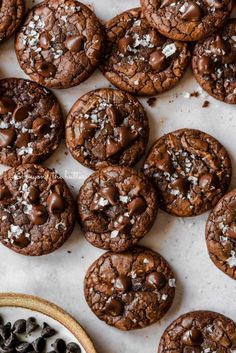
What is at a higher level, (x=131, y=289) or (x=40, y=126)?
(x=40, y=126)

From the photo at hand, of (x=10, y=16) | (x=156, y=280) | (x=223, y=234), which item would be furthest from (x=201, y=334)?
(x=10, y=16)

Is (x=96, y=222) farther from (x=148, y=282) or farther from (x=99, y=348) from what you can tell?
(x=99, y=348)

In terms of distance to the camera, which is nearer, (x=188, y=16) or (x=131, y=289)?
(x=188, y=16)

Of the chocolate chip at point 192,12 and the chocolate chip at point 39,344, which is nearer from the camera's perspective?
the chocolate chip at point 192,12

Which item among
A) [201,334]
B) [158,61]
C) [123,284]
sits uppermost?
[158,61]

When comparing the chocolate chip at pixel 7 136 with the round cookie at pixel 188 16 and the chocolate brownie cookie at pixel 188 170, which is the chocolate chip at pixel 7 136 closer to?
the chocolate brownie cookie at pixel 188 170

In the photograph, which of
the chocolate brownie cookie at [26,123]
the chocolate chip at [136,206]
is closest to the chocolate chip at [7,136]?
the chocolate brownie cookie at [26,123]

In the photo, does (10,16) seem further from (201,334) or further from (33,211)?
(201,334)

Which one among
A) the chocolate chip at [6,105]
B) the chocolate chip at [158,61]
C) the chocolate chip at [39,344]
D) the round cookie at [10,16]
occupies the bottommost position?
the chocolate chip at [39,344]
